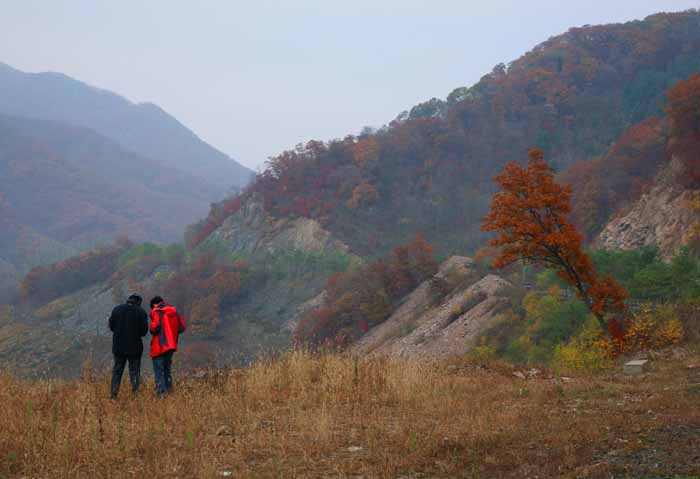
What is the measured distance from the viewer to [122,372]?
27.0 ft

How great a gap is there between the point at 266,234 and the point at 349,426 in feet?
186

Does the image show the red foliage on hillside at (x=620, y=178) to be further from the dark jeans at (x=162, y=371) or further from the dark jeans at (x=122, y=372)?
the dark jeans at (x=122, y=372)

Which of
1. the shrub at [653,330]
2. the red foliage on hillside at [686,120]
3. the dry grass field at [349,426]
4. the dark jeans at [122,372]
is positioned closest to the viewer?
the dry grass field at [349,426]

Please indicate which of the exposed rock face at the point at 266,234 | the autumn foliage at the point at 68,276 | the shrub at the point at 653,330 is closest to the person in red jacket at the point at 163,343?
the shrub at the point at 653,330

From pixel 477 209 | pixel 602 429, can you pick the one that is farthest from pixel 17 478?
pixel 477 209

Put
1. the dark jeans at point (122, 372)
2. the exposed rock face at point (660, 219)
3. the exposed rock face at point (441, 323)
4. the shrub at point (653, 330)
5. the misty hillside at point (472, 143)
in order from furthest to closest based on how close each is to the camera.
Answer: the misty hillside at point (472, 143) < the exposed rock face at point (441, 323) < the exposed rock face at point (660, 219) < the shrub at point (653, 330) < the dark jeans at point (122, 372)

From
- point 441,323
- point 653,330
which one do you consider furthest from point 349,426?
point 441,323

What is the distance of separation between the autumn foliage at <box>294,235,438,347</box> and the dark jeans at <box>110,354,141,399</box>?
2979cm

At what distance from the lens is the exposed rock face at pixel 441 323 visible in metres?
28.7

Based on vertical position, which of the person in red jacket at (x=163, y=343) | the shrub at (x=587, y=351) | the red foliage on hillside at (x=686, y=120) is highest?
the red foliage on hillside at (x=686, y=120)

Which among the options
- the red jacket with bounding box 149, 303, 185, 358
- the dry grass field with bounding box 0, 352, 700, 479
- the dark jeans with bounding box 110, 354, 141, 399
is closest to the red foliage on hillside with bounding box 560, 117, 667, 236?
the dry grass field with bounding box 0, 352, 700, 479

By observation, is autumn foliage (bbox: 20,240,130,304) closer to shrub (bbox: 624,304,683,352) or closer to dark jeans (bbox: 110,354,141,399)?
shrub (bbox: 624,304,683,352)

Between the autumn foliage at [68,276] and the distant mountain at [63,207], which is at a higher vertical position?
the distant mountain at [63,207]

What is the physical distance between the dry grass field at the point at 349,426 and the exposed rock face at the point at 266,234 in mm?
47874
